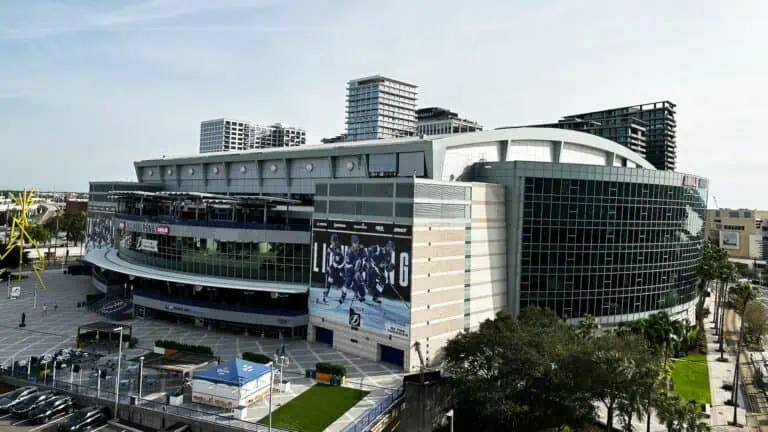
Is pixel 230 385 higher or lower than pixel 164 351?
higher

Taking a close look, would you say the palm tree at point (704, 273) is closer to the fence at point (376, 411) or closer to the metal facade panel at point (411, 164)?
the metal facade panel at point (411, 164)

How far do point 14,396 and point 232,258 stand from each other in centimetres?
2797

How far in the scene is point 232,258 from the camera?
68.4m

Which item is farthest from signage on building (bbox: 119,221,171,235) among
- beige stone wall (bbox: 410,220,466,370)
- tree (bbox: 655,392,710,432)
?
tree (bbox: 655,392,710,432)

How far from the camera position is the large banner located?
176ft

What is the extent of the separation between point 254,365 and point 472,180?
35715 mm

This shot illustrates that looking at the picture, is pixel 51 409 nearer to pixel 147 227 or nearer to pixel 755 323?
pixel 147 227

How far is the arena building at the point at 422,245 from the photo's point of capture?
55281mm

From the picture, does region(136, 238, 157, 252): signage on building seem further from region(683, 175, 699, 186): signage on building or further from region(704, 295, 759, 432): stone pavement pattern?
region(683, 175, 699, 186): signage on building

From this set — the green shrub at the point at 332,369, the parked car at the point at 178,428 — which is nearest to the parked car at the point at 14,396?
the parked car at the point at 178,428

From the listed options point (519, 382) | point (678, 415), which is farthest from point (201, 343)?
point (678, 415)

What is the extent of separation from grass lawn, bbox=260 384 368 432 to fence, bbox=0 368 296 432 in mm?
1608

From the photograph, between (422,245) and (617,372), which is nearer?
(617,372)

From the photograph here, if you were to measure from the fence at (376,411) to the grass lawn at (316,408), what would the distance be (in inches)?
87.1
